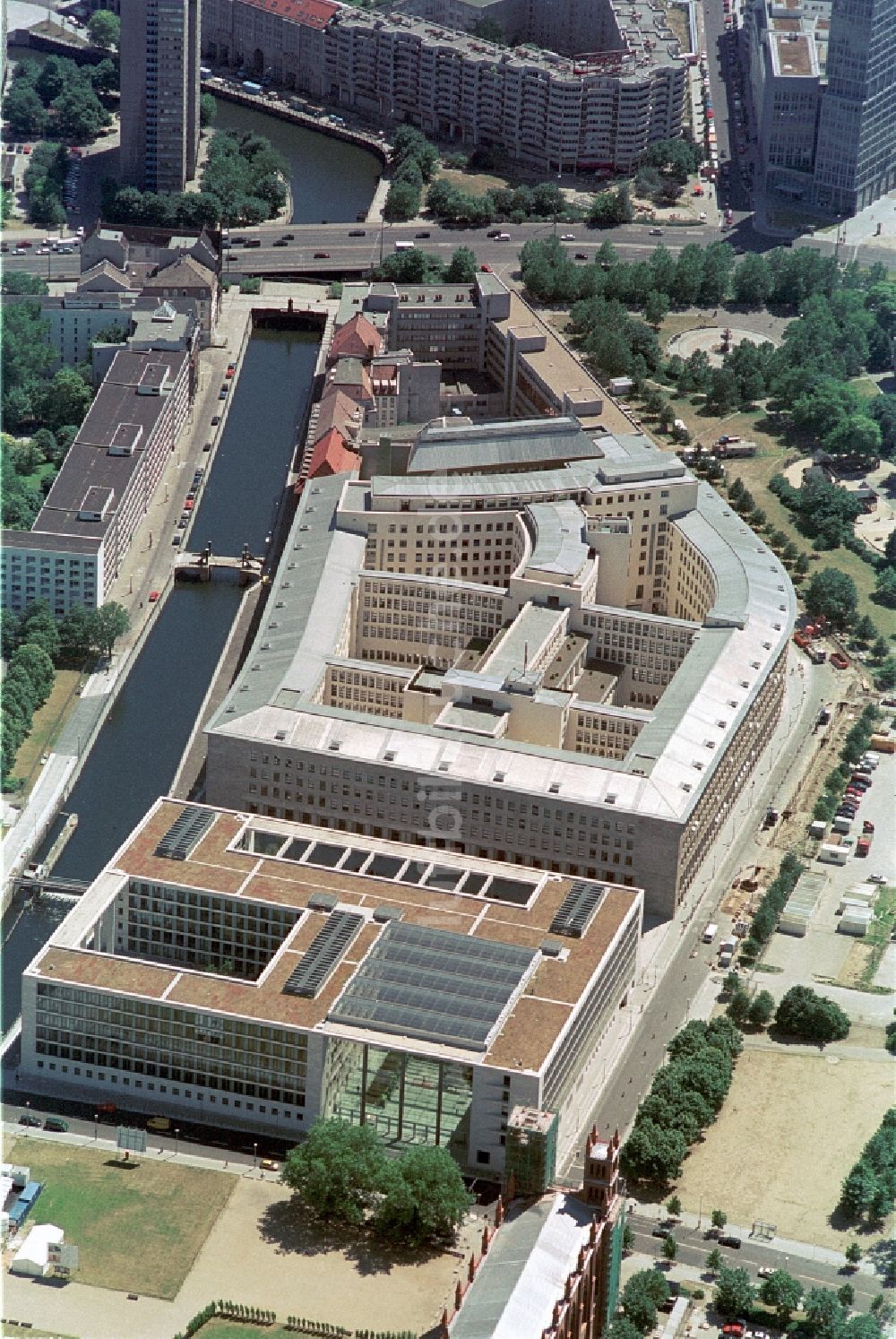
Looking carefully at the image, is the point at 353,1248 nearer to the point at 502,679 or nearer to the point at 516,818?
the point at 516,818

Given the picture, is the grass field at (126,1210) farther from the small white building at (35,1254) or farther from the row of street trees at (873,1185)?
the row of street trees at (873,1185)

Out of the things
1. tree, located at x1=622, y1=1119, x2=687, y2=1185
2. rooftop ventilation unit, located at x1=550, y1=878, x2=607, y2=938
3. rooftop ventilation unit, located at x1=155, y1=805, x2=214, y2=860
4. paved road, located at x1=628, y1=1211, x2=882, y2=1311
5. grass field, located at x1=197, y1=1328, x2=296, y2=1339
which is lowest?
paved road, located at x1=628, y1=1211, x2=882, y2=1311

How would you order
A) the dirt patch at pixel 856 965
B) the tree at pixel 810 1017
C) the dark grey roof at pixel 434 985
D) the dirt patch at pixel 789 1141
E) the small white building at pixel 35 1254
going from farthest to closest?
the dirt patch at pixel 856 965 → the tree at pixel 810 1017 → the dark grey roof at pixel 434 985 → the dirt patch at pixel 789 1141 → the small white building at pixel 35 1254

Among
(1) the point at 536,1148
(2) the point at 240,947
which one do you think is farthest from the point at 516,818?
(1) the point at 536,1148

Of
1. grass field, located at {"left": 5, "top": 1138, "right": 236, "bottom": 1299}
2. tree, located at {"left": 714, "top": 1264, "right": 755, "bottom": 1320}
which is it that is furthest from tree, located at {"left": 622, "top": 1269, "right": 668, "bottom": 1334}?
grass field, located at {"left": 5, "top": 1138, "right": 236, "bottom": 1299}

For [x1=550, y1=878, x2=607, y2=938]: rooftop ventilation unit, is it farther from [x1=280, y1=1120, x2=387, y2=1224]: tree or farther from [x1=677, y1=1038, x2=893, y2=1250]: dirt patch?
[x1=280, y1=1120, x2=387, y2=1224]: tree

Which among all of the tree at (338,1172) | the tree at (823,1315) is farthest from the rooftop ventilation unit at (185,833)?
the tree at (823,1315)
